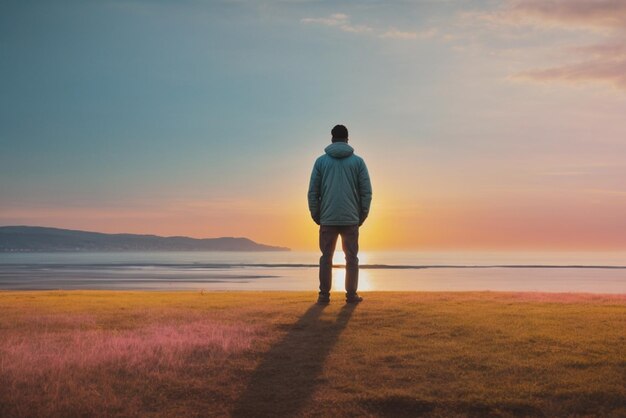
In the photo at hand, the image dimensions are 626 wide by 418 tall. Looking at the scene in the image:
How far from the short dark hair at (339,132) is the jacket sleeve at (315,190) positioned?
0.83m

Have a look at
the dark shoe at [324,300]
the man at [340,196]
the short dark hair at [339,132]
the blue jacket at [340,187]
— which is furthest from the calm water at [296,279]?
the short dark hair at [339,132]

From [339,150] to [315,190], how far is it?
116 centimetres

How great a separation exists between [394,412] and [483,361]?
8.16 feet

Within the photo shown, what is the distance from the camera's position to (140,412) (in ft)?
23.6

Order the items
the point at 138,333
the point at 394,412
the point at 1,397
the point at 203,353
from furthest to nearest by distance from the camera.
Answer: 1. the point at 138,333
2. the point at 203,353
3. the point at 1,397
4. the point at 394,412

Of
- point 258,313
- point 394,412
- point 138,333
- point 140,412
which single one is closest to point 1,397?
point 140,412

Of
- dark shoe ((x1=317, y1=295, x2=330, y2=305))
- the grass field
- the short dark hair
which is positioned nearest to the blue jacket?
the short dark hair

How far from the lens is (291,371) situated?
28.6ft

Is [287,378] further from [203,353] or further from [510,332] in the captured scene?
[510,332]

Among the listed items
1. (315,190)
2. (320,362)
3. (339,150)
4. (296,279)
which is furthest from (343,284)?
(320,362)

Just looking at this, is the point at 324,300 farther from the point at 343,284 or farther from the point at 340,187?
the point at 343,284

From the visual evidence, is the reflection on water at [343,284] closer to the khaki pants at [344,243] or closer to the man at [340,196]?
the khaki pants at [344,243]

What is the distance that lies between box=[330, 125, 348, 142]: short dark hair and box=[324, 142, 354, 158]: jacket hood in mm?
243

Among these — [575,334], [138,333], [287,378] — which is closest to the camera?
[287,378]
